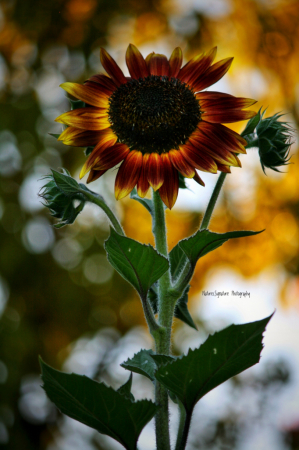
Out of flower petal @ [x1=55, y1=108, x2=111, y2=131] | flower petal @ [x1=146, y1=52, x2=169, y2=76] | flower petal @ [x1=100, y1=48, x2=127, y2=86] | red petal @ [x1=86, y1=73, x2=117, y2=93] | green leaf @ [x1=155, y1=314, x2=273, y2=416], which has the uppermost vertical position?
flower petal @ [x1=146, y1=52, x2=169, y2=76]

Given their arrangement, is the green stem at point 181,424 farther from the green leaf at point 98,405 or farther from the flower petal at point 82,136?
the flower petal at point 82,136

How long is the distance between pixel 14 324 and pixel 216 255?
1090 millimetres

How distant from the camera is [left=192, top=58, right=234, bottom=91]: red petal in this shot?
45 centimetres

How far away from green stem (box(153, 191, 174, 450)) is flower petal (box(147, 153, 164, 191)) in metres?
0.02

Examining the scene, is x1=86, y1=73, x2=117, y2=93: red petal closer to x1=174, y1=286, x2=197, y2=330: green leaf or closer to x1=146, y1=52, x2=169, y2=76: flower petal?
x1=146, y1=52, x2=169, y2=76: flower petal

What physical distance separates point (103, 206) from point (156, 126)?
10 centimetres

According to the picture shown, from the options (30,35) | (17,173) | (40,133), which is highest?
(30,35)

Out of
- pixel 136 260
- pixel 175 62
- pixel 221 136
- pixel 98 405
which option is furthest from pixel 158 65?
pixel 98 405

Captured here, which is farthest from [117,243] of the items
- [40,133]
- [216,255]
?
[40,133]

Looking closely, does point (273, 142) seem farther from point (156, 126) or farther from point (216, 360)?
point (216, 360)

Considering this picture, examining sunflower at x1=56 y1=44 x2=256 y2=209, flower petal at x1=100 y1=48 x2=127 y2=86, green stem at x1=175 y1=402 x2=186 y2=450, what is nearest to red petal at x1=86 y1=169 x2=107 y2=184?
sunflower at x1=56 y1=44 x2=256 y2=209

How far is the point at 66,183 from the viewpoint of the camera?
439mm

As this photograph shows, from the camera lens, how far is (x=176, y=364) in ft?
1.14

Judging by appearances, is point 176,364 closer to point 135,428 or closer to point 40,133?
point 135,428
